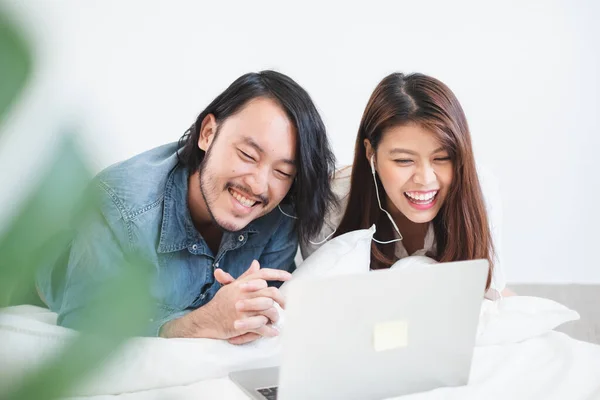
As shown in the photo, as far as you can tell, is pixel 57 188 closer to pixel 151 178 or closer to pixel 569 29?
pixel 151 178

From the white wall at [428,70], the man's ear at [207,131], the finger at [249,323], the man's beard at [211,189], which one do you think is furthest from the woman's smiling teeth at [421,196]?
the white wall at [428,70]

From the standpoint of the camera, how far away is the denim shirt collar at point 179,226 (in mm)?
1649

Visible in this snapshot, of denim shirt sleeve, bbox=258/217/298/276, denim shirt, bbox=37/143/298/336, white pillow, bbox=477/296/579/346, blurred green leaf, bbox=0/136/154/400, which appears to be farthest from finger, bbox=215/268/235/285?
blurred green leaf, bbox=0/136/154/400

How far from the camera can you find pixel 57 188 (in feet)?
0.57

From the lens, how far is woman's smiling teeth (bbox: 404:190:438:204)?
1.74 m

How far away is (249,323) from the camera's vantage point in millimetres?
A: 1252

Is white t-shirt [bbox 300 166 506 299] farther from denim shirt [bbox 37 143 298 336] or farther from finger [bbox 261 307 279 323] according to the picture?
finger [bbox 261 307 279 323]

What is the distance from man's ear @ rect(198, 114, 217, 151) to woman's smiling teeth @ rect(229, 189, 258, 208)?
0.55 feet

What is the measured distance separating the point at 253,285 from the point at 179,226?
45 cm

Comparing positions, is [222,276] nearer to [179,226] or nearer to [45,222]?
[179,226]

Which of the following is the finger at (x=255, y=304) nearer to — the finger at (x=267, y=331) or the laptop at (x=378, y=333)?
the finger at (x=267, y=331)

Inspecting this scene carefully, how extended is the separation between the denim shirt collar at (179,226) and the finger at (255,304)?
1.37 ft

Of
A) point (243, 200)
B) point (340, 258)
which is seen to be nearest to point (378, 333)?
point (340, 258)

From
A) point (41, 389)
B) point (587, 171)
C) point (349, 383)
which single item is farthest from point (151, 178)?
point (587, 171)
